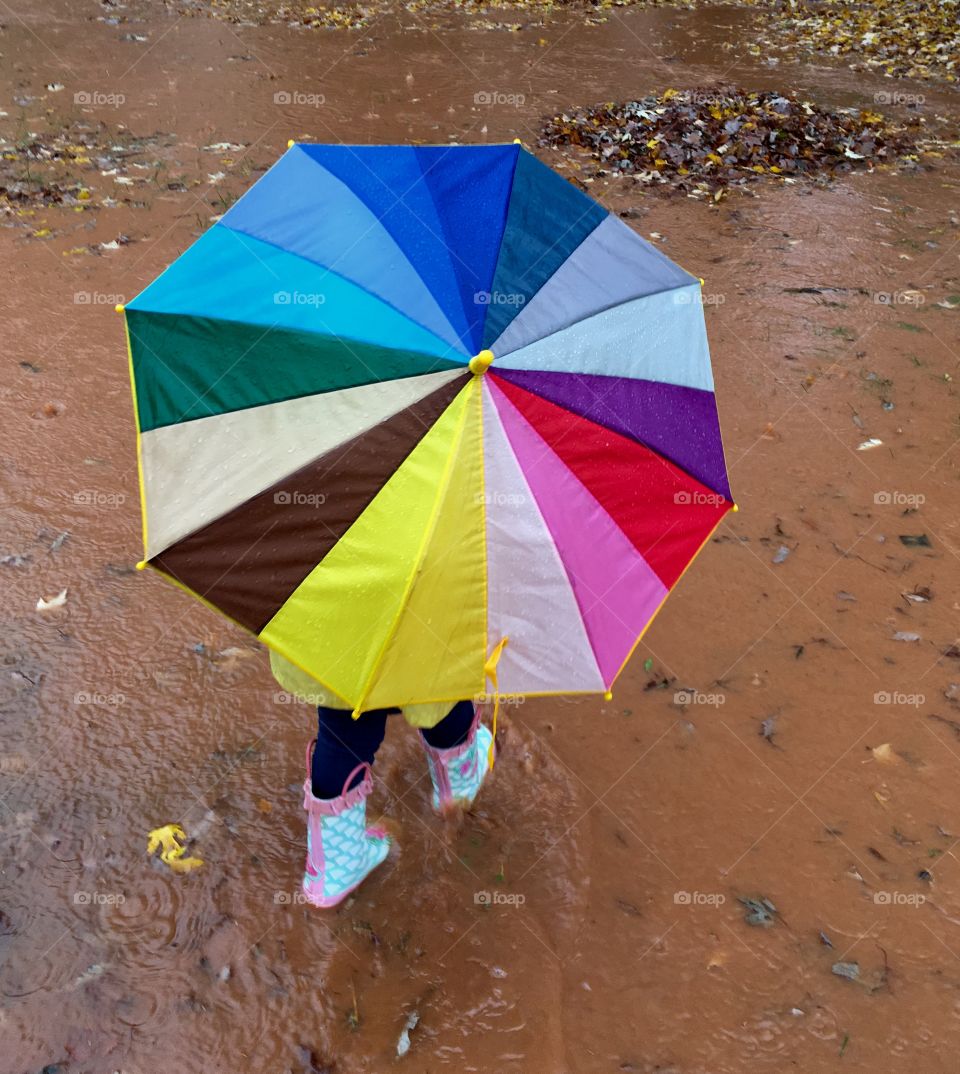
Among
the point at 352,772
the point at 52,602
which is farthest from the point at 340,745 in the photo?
the point at 52,602

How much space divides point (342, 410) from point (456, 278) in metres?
0.42

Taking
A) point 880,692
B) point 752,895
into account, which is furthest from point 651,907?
point 880,692

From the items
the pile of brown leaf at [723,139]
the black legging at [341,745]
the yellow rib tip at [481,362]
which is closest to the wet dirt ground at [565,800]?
the black legging at [341,745]

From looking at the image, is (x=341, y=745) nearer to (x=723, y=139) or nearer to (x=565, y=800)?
(x=565, y=800)

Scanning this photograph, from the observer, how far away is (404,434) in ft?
6.76

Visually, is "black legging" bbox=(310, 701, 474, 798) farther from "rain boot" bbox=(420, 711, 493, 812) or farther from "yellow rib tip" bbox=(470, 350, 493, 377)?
"yellow rib tip" bbox=(470, 350, 493, 377)

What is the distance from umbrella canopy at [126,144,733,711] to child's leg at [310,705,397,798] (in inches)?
27.5

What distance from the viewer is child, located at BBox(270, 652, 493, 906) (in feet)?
8.86

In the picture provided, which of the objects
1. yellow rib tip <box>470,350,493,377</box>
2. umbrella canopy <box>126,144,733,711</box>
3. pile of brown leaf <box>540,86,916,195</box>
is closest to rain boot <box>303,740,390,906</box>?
umbrella canopy <box>126,144,733,711</box>

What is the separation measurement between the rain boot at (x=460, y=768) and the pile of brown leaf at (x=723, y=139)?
6.11 meters

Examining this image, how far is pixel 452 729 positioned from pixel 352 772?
1.40 feet

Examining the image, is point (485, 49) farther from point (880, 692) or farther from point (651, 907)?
point (651, 907)

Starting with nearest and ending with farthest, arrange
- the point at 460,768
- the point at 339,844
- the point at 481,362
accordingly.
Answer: the point at 481,362, the point at 339,844, the point at 460,768

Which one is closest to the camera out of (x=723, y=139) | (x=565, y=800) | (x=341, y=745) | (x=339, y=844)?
(x=341, y=745)
